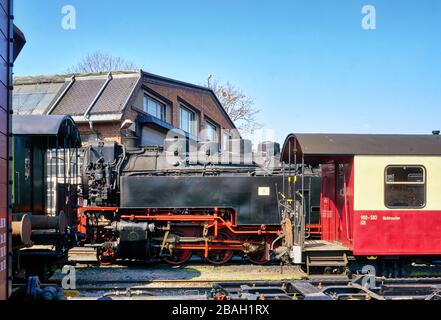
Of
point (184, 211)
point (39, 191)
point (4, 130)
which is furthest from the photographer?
point (184, 211)

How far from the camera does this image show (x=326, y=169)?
958cm

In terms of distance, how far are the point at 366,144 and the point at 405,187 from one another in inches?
41.7

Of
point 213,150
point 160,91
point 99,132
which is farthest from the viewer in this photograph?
point 160,91

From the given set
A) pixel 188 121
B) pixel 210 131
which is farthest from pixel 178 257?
pixel 210 131

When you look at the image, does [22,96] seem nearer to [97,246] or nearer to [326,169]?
[97,246]

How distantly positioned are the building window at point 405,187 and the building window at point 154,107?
1342cm

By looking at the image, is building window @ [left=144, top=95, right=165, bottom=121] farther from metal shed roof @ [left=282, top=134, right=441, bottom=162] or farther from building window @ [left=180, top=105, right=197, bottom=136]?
metal shed roof @ [left=282, top=134, right=441, bottom=162]

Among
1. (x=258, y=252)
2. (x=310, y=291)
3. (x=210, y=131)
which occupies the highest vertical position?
(x=210, y=131)

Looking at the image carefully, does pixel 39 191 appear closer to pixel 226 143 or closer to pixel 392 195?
pixel 392 195

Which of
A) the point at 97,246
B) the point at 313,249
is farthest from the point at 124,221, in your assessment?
the point at 313,249

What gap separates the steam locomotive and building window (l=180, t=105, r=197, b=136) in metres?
12.9

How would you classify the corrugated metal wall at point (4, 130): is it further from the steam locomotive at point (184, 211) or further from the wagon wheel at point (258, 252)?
the wagon wheel at point (258, 252)

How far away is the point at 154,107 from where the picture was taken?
20422 millimetres
